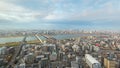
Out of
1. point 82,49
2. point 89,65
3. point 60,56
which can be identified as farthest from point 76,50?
point 89,65

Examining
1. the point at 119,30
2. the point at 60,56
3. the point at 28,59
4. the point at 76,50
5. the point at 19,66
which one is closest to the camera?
the point at 19,66

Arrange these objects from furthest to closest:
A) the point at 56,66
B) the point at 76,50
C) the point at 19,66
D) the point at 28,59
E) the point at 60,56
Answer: the point at 76,50 → the point at 60,56 → the point at 28,59 → the point at 56,66 → the point at 19,66

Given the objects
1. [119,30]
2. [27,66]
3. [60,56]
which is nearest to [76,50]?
[60,56]

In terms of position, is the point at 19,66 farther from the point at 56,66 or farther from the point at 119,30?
the point at 119,30

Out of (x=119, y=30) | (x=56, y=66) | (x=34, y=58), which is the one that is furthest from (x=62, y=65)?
(x=119, y=30)

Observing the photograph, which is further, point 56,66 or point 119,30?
point 119,30

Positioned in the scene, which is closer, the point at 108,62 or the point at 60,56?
Answer: the point at 108,62

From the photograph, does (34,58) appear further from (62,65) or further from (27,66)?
(62,65)

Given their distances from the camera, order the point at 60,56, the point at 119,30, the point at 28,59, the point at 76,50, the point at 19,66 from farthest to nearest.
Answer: the point at 119,30 < the point at 76,50 < the point at 60,56 < the point at 28,59 < the point at 19,66

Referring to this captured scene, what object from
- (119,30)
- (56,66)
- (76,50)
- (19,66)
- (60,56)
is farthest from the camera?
(119,30)
